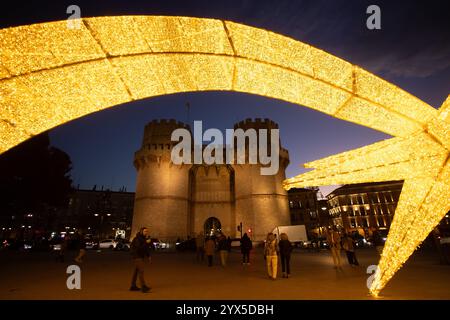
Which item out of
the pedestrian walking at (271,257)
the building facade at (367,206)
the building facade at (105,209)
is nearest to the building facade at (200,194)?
the pedestrian walking at (271,257)

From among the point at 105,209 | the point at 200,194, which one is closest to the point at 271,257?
the point at 200,194

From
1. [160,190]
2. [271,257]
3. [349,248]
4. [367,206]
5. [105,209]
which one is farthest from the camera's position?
[105,209]

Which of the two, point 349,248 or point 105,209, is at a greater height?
point 105,209

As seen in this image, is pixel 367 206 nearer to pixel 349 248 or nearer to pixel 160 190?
pixel 160 190

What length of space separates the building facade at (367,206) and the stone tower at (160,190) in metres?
40.6

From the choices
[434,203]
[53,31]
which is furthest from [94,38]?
[434,203]

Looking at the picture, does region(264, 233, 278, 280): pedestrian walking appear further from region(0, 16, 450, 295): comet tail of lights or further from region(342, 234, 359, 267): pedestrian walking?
region(342, 234, 359, 267): pedestrian walking

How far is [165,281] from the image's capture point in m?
8.22

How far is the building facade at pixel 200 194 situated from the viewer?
33.5 m

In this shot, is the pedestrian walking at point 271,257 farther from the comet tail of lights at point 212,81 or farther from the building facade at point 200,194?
the building facade at point 200,194

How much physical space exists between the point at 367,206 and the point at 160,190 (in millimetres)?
50649

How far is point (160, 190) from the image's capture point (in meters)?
34.5

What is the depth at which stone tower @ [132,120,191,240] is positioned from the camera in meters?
33.4

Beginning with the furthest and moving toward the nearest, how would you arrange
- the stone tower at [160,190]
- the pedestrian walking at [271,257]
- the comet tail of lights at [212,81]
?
1. the stone tower at [160,190]
2. the pedestrian walking at [271,257]
3. the comet tail of lights at [212,81]
